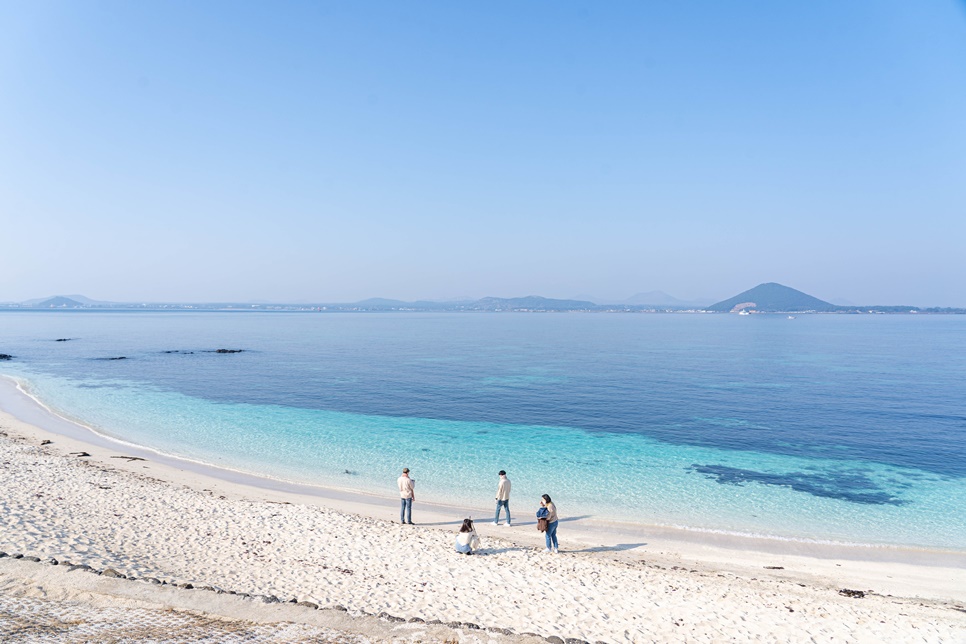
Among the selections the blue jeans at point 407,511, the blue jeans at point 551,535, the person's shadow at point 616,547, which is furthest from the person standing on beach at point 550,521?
the blue jeans at point 407,511

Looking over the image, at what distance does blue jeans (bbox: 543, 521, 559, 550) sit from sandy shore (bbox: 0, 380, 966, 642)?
20.1 inches

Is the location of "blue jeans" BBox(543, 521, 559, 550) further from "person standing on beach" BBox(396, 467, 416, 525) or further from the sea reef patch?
the sea reef patch

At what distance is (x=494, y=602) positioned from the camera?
12188 mm

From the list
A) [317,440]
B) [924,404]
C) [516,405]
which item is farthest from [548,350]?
[317,440]

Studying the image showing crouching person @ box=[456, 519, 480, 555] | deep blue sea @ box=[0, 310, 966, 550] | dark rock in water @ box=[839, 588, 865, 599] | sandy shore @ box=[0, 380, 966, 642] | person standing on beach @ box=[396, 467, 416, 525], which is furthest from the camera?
deep blue sea @ box=[0, 310, 966, 550]

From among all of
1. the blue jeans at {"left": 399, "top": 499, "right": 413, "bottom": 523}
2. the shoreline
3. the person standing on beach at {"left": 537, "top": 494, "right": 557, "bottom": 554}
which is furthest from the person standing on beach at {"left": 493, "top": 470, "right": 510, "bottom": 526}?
the blue jeans at {"left": 399, "top": 499, "right": 413, "bottom": 523}

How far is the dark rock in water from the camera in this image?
13891 millimetres

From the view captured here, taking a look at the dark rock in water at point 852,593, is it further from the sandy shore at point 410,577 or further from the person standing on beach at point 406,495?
the person standing on beach at point 406,495

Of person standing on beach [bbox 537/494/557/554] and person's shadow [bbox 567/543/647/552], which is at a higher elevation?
person standing on beach [bbox 537/494/557/554]

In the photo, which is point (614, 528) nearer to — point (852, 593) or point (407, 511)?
point (852, 593)

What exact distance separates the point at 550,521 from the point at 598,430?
60.7ft

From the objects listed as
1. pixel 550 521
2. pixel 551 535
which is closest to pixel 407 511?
pixel 551 535

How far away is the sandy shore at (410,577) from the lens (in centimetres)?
1067

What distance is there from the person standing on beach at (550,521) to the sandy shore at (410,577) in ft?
1.67
